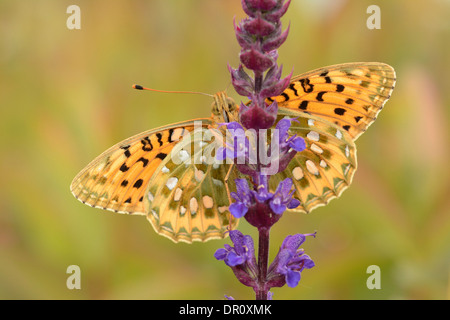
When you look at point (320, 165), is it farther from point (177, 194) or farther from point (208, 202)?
point (177, 194)

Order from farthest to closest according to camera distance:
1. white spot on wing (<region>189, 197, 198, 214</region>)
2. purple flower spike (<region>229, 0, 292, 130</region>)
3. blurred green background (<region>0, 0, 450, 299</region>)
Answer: blurred green background (<region>0, 0, 450, 299</region>) → white spot on wing (<region>189, 197, 198, 214</region>) → purple flower spike (<region>229, 0, 292, 130</region>)

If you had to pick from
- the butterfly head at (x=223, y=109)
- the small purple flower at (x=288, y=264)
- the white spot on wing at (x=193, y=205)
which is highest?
the butterfly head at (x=223, y=109)

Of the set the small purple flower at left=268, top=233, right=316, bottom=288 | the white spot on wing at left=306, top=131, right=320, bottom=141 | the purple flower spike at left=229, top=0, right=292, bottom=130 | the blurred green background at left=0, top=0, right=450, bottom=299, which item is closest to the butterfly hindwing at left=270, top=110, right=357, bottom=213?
the white spot on wing at left=306, top=131, right=320, bottom=141

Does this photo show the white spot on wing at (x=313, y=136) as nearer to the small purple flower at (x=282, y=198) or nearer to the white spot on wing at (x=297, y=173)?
the white spot on wing at (x=297, y=173)

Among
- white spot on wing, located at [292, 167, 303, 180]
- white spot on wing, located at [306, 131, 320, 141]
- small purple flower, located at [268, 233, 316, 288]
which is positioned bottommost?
small purple flower, located at [268, 233, 316, 288]

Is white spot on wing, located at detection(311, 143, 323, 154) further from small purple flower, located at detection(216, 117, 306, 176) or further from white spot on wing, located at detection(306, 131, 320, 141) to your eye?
small purple flower, located at detection(216, 117, 306, 176)

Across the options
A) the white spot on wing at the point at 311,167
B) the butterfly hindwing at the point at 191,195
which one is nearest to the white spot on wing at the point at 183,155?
the butterfly hindwing at the point at 191,195

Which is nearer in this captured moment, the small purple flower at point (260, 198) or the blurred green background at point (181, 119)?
the small purple flower at point (260, 198)
